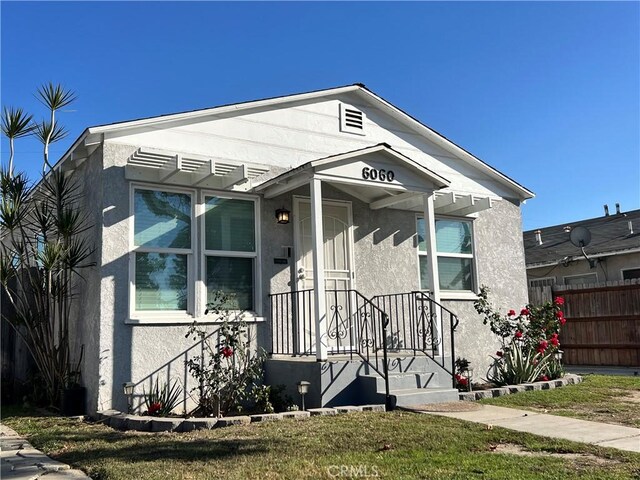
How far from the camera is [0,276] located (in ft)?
25.6

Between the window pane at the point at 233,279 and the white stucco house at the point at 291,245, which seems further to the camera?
the window pane at the point at 233,279

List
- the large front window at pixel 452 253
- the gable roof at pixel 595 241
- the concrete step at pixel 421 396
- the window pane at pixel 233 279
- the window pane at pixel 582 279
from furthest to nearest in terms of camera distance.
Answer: the window pane at pixel 582 279 < the gable roof at pixel 595 241 < the large front window at pixel 452 253 < the window pane at pixel 233 279 < the concrete step at pixel 421 396

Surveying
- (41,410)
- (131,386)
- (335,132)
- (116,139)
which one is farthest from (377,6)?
(41,410)

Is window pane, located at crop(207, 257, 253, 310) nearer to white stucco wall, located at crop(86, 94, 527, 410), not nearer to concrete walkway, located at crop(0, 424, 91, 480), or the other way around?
white stucco wall, located at crop(86, 94, 527, 410)

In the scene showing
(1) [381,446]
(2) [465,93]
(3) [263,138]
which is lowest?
(1) [381,446]

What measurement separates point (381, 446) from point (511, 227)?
7.69 meters

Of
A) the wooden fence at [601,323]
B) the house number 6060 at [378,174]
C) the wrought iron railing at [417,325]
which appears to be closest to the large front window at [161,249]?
the house number 6060 at [378,174]

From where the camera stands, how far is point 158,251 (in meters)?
8.11

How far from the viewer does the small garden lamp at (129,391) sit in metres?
7.13

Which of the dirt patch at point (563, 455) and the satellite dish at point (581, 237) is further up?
the satellite dish at point (581, 237)

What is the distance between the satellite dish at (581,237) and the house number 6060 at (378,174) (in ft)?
32.5

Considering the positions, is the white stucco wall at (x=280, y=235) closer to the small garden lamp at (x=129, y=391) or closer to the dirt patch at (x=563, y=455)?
the small garden lamp at (x=129, y=391)

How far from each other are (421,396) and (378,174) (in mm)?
3255

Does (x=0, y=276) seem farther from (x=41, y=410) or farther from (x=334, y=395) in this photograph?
(x=334, y=395)
